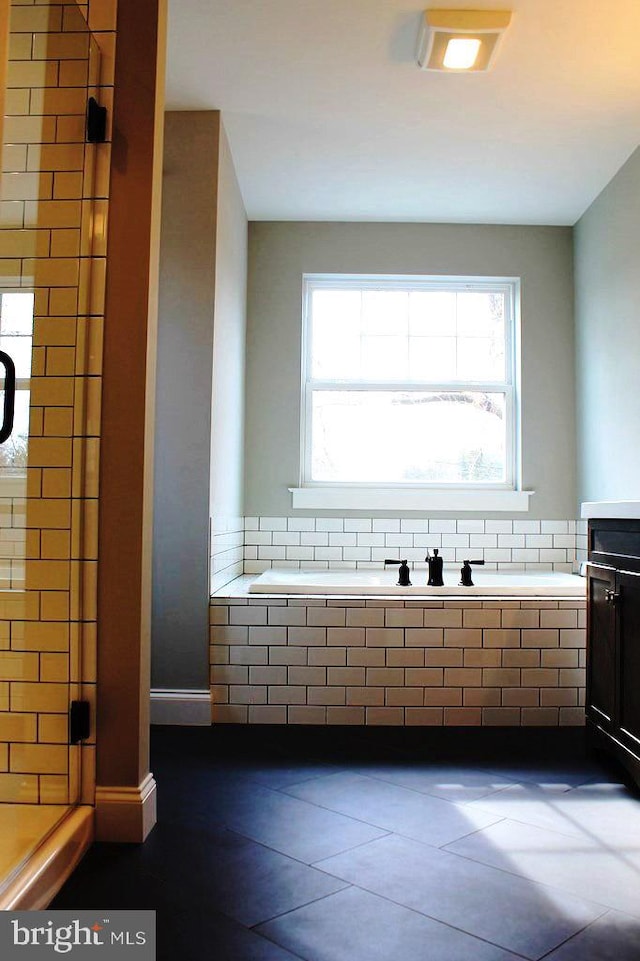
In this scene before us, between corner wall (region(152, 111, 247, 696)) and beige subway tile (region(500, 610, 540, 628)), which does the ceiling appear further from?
beige subway tile (region(500, 610, 540, 628))

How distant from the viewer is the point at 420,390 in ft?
14.9

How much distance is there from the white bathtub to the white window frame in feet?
1.32

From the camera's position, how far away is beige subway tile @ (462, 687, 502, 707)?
3.31m

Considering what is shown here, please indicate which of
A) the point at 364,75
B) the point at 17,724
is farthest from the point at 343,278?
the point at 17,724

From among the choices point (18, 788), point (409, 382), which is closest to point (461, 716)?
point (18, 788)

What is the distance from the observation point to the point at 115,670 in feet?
6.97

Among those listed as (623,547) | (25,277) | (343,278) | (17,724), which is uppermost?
(343,278)

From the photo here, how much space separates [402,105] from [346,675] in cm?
244

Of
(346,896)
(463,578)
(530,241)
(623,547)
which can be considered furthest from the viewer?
(530,241)

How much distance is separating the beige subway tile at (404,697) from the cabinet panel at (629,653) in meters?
0.94

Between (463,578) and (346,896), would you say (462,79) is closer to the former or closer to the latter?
(463,578)

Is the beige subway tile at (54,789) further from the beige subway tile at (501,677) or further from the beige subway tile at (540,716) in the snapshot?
the beige subway tile at (540,716)

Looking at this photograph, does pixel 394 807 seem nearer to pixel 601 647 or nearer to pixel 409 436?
pixel 601 647

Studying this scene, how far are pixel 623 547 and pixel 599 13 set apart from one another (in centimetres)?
185
